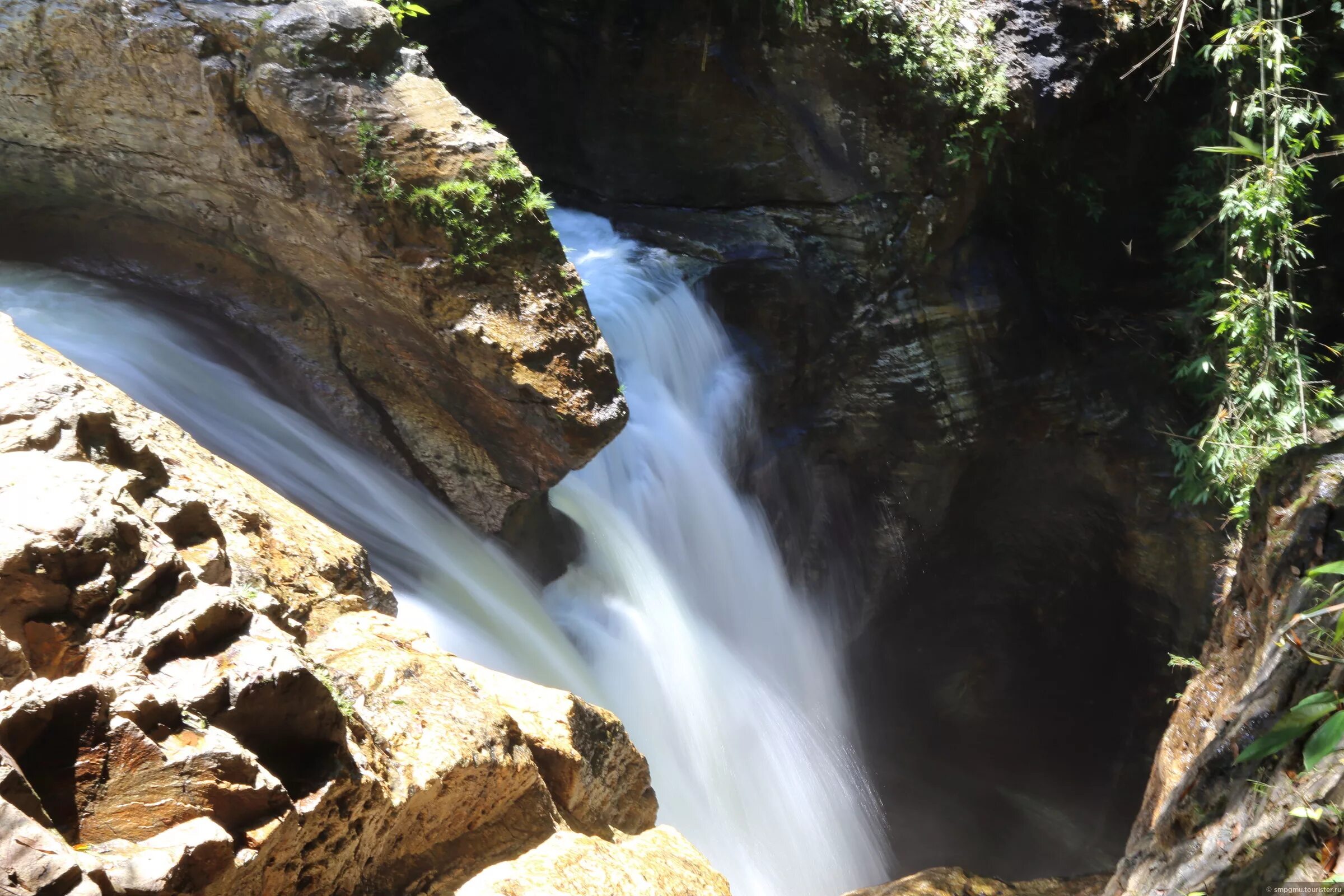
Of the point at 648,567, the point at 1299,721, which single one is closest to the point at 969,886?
the point at 1299,721

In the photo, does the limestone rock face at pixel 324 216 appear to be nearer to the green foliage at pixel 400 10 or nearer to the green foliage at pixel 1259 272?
the green foliage at pixel 400 10

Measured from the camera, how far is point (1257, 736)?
2936 millimetres

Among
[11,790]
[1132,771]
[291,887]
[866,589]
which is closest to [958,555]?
[866,589]

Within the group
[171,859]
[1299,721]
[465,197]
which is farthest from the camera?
[465,197]

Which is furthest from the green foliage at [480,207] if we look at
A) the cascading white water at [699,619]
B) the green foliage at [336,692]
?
the green foliage at [336,692]

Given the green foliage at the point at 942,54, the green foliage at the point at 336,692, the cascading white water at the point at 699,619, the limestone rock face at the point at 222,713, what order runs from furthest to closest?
1. the green foliage at the point at 942,54
2. the cascading white water at the point at 699,619
3. the green foliage at the point at 336,692
4. the limestone rock face at the point at 222,713

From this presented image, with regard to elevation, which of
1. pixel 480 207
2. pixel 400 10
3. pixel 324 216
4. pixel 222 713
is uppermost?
pixel 400 10

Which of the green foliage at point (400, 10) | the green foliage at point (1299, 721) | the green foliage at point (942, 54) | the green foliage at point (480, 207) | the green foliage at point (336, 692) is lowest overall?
the green foliage at point (336, 692)

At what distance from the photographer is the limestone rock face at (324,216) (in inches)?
177

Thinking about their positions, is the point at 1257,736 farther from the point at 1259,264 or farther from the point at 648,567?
the point at 1259,264

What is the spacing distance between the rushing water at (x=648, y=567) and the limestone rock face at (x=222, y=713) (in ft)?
5.00

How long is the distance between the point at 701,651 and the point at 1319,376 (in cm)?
525

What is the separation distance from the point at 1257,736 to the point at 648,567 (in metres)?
4.03

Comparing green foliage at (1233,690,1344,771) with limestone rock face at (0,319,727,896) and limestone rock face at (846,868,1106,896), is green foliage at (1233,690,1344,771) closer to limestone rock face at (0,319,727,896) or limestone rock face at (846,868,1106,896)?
limestone rock face at (0,319,727,896)
